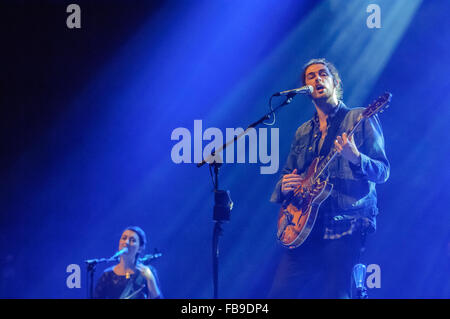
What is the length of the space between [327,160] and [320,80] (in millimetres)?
728

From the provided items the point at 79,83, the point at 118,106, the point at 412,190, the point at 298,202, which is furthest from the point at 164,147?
the point at 412,190

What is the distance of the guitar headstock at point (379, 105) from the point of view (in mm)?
3387

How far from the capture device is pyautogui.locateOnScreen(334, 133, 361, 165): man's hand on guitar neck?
11.1 feet

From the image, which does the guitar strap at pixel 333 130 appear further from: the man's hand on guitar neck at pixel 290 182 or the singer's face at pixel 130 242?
the singer's face at pixel 130 242

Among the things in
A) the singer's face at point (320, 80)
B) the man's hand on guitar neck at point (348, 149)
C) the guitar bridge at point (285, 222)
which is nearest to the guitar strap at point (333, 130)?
the singer's face at point (320, 80)

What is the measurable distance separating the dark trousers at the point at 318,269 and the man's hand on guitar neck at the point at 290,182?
41 cm

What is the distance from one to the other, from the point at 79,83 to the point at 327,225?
9.22 feet

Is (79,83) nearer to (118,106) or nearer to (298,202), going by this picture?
(118,106)

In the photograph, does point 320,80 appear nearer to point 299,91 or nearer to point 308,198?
point 299,91

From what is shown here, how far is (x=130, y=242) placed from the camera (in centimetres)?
428

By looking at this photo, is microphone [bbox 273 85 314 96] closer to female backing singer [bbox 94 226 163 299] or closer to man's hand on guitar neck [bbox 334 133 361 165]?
man's hand on guitar neck [bbox 334 133 361 165]

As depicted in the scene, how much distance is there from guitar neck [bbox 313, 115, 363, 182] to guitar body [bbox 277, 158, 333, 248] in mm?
38

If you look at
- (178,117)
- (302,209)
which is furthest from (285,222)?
(178,117)

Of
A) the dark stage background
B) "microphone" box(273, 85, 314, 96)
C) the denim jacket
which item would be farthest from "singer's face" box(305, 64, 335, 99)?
the dark stage background
